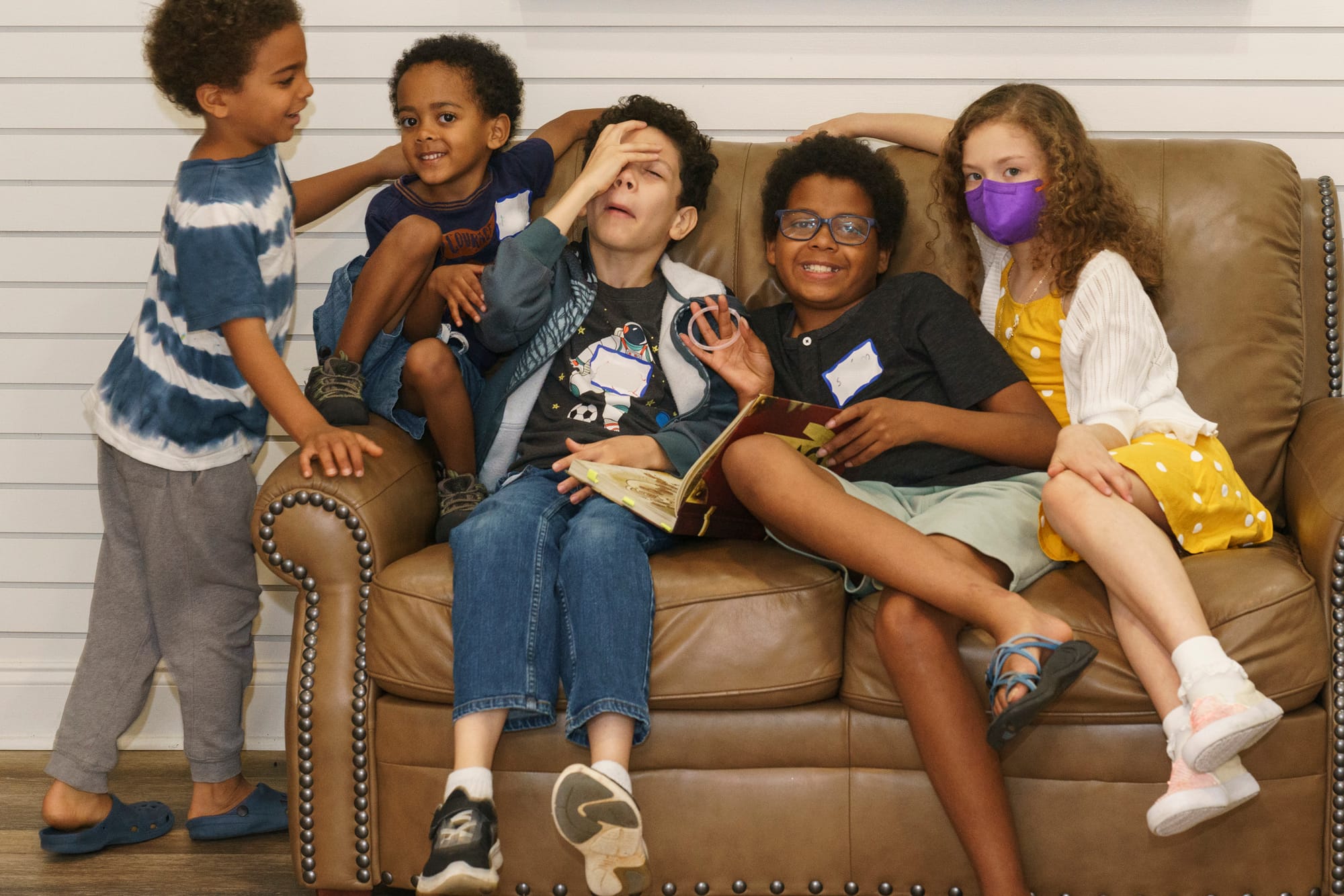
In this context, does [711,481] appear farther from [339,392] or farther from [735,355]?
[339,392]

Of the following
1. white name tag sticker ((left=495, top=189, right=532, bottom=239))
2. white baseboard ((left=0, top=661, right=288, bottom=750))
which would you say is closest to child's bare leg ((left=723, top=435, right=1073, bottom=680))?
white name tag sticker ((left=495, top=189, right=532, bottom=239))

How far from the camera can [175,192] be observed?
2068mm

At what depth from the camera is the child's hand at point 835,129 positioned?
8.16ft

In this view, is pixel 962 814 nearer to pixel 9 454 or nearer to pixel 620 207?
pixel 620 207

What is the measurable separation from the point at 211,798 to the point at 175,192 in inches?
43.7

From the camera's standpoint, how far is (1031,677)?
1.53 m

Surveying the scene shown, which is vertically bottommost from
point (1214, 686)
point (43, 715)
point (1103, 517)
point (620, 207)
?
point (43, 715)

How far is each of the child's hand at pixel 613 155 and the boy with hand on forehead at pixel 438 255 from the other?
7.8 inches

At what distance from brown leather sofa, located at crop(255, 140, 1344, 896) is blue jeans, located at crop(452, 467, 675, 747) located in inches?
2.3

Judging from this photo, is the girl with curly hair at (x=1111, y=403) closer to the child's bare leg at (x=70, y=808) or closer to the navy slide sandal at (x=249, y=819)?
the navy slide sandal at (x=249, y=819)

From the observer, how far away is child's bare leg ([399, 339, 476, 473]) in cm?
211

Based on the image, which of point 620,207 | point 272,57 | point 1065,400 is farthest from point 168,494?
point 1065,400

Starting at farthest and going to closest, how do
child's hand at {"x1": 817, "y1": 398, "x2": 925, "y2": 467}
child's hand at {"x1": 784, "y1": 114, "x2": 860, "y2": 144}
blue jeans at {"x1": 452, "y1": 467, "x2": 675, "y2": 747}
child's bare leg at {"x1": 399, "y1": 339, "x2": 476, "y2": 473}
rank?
1. child's hand at {"x1": 784, "y1": 114, "x2": 860, "y2": 144}
2. child's bare leg at {"x1": 399, "y1": 339, "x2": 476, "y2": 473}
3. child's hand at {"x1": 817, "y1": 398, "x2": 925, "y2": 467}
4. blue jeans at {"x1": 452, "y1": 467, "x2": 675, "y2": 747}

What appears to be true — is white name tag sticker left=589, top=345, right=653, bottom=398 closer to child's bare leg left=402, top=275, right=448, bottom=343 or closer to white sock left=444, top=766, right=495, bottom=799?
child's bare leg left=402, top=275, right=448, bottom=343
